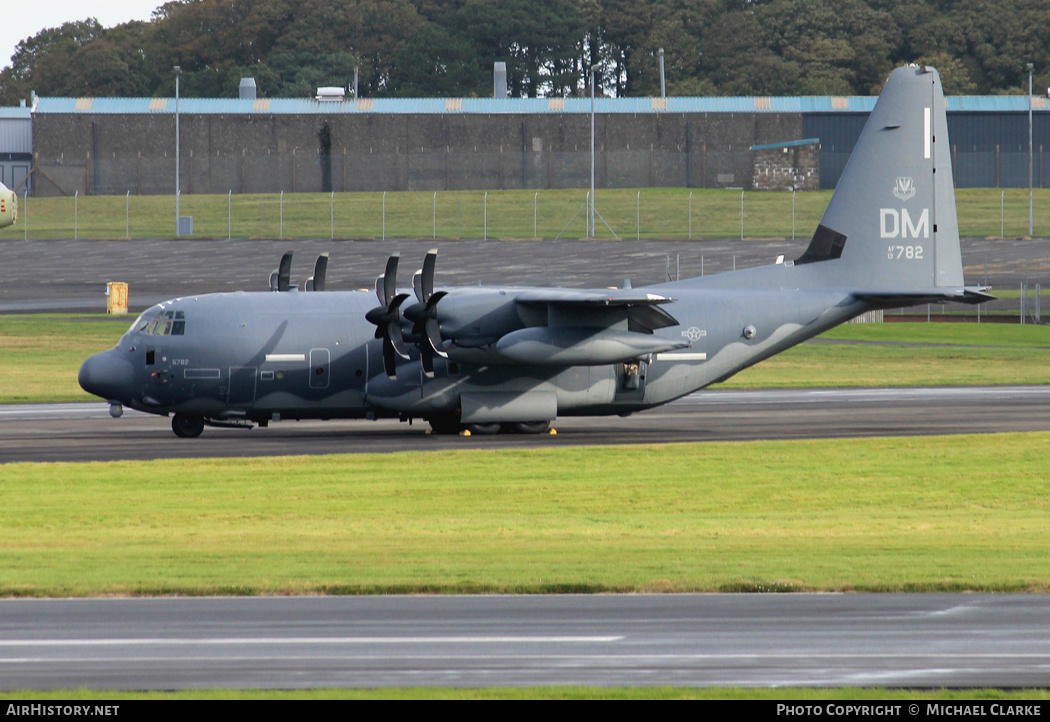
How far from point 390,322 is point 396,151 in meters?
79.2

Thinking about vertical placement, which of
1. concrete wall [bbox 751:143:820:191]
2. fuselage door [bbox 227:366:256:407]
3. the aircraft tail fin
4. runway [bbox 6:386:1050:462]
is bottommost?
runway [bbox 6:386:1050:462]

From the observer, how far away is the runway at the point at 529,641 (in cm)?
1066

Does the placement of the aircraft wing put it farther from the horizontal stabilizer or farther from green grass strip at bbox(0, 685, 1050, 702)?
green grass strip at bbox(0, 685, 1050, 702)

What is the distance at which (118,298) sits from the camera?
59.9 m

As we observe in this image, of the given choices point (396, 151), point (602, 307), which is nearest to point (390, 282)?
point (602, 307)

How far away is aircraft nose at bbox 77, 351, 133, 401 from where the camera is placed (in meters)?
29.5

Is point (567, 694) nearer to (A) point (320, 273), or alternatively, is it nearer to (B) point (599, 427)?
(A) point (320, 273)

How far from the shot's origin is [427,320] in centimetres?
2916

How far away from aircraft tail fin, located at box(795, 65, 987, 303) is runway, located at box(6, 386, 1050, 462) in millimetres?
3836

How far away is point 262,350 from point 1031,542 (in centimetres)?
1817

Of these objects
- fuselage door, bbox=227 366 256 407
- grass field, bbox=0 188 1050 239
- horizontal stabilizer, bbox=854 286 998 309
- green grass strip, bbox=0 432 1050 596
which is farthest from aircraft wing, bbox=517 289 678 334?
grass field, bbox=0 188 1050 239

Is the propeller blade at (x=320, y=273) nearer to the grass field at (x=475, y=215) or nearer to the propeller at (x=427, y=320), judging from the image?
the propeller at (x=427, y=320)

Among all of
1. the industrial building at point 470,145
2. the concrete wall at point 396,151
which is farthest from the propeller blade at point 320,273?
the concrete wall at point 396,151
